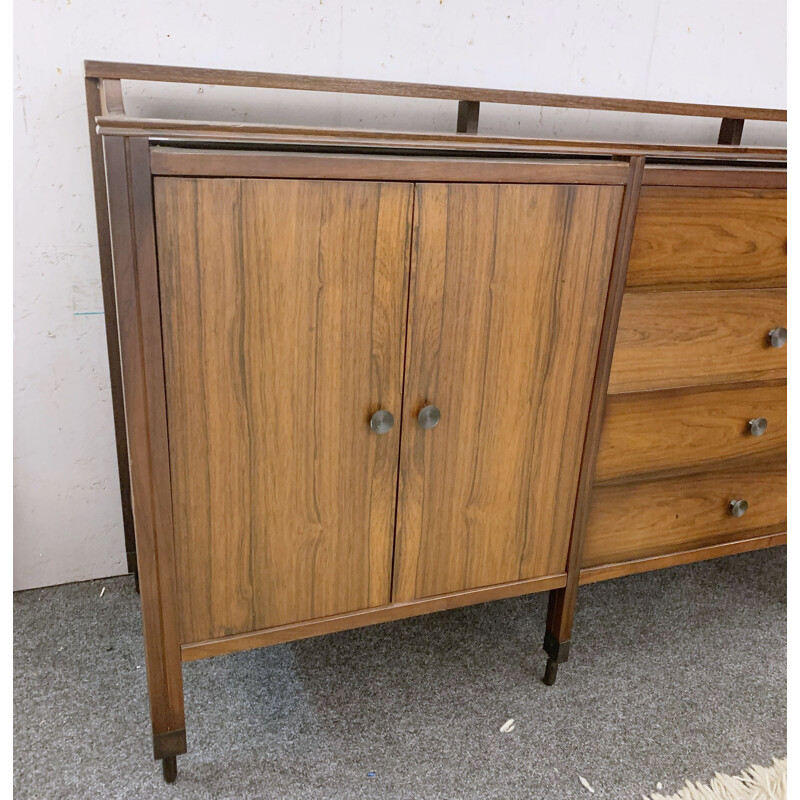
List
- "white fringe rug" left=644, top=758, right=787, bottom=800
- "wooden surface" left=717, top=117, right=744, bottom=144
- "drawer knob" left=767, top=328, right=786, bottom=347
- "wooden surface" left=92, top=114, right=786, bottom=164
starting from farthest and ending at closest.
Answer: "wooden surface" left=717, top=117, right=744, bottom=144 < "drawer knob" left=767, top=328, right=786, bottom=347 < "white fringe rug" left=644, top=758, right=787, bottom=800 < "wooden surface" left=92, top=114, right=786, bottom=164

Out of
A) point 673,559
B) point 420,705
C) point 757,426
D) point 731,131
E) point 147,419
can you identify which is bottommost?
point 420,705

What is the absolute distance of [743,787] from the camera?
3.28 feet

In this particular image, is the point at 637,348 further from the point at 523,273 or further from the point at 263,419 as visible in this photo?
the point at 263,419

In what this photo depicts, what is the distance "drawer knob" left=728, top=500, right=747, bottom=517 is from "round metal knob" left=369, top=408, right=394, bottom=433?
0.63 meters

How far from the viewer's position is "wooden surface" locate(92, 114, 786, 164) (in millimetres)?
716

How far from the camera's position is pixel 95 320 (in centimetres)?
120

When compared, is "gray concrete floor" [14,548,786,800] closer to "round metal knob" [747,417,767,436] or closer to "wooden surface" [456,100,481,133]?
"round metal knob" [747,417,767,436]

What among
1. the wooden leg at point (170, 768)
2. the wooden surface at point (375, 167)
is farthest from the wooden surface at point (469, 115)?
the wooden leg at point (170, 768)

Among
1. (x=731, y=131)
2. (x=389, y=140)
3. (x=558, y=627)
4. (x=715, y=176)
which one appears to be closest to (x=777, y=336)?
(x=715, y=176)

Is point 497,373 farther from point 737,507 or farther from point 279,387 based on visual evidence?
point 737,507

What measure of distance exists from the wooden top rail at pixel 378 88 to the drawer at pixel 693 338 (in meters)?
0.32

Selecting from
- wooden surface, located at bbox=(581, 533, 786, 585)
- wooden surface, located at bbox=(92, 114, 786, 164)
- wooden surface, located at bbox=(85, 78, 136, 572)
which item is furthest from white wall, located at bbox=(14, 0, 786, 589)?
wooden surface, located at bbox=(581, 533, 786, 585)

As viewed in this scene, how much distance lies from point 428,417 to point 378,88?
0.50 metres

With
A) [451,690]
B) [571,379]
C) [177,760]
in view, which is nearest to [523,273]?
[571,379]
